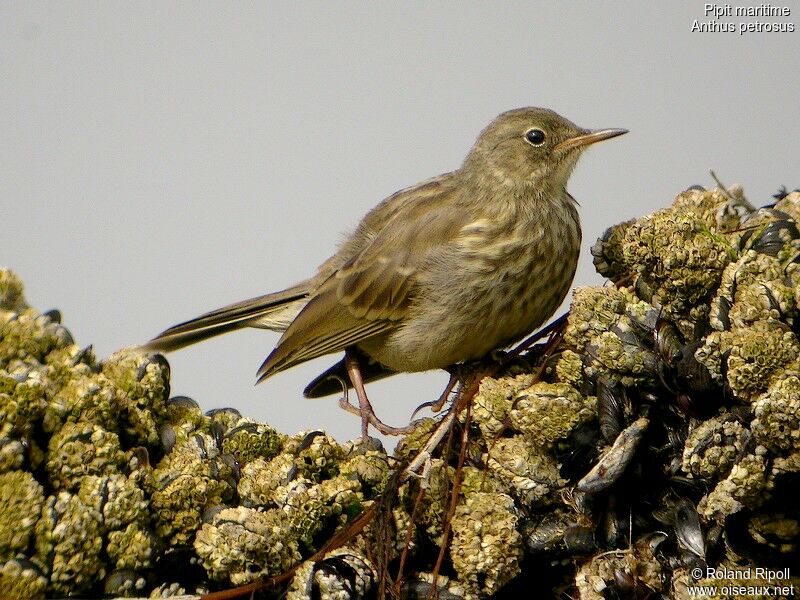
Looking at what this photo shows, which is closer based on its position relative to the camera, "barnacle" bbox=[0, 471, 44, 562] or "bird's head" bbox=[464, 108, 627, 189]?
"barnacle" bbox=[0, 471, 44, 562]

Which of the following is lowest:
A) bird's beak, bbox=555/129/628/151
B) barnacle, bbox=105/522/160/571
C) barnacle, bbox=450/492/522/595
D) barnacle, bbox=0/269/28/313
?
barnacle, bbox=450/492/522/595

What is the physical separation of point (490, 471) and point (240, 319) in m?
2.90

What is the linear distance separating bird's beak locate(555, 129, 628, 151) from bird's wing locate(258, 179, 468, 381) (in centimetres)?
67

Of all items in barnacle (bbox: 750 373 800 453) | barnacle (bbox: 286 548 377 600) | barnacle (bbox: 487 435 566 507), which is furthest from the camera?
barnacle (bbox: 487 435 566 507)

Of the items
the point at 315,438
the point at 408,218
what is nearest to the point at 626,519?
the point at 315,438

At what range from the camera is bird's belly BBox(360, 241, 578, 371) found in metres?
4.85

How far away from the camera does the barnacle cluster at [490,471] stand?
2896 mm

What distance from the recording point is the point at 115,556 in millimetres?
3012

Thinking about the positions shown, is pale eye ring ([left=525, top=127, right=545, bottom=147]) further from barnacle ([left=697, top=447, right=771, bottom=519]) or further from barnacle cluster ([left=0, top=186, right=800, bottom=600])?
barnacle ([left=697, top=447, right=771, bottom=519])

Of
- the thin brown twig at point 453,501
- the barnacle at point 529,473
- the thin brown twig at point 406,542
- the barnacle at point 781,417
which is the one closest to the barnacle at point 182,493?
the thin brown twig at point 406,542

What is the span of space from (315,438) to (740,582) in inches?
55.5

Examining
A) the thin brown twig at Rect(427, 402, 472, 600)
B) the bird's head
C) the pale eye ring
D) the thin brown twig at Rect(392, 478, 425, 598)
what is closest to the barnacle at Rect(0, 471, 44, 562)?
the thin brown twig at Rect(392, 478, 425, 598)

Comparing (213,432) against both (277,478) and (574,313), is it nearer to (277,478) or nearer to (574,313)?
(277,478)

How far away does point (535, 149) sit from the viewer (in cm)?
558
